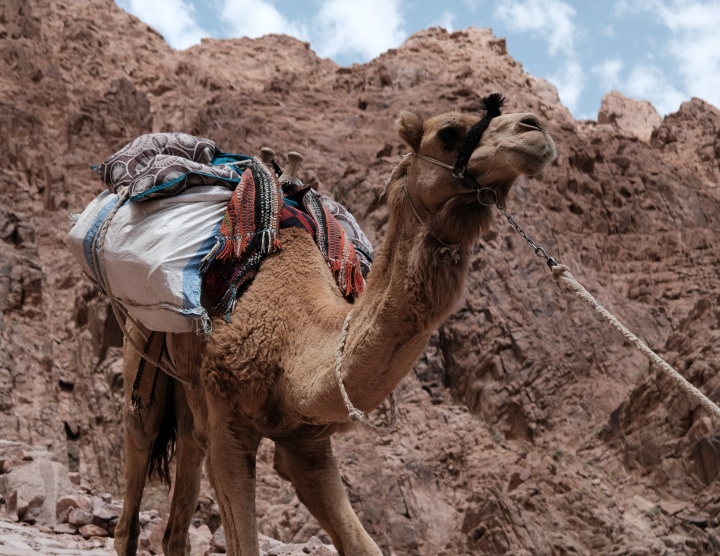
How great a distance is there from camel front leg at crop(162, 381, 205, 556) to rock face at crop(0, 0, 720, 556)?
1.79 metres

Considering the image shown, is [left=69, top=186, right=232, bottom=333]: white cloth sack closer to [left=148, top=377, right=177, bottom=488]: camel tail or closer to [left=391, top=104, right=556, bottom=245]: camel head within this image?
[left=148, top=377, right=177, bottom=488]: camel tail

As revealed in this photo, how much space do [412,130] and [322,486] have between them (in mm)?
1927

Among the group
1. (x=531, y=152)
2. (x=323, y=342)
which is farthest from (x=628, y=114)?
(x=531, y=152)

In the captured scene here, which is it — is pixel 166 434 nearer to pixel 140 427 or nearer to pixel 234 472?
pixel 140 427

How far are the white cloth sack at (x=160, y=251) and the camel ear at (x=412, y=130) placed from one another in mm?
1458

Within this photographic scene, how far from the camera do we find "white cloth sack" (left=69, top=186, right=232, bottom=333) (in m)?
5.07

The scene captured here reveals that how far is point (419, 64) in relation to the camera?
25.5m

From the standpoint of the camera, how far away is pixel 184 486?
6156mm

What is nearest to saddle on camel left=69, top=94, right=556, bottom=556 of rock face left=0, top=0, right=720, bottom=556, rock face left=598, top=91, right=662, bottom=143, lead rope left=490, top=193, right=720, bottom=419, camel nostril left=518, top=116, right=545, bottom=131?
camel nostril left=518, top=116, right=545, bottom=131

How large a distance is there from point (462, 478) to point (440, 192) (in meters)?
10.5

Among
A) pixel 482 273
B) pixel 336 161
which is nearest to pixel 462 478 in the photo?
pixel 482 273

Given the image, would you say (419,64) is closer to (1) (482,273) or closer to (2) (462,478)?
(1) (482,273)

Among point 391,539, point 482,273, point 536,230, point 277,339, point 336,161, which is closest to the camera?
point 277,339

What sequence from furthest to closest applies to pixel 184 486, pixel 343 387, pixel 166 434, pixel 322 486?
1. pixel 166 434
2. pixel 184 486
3. pixel 322 486
4. pixel 343 387
